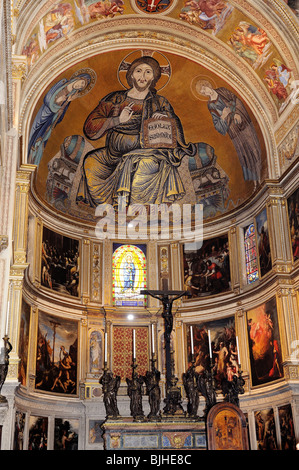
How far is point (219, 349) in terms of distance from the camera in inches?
985

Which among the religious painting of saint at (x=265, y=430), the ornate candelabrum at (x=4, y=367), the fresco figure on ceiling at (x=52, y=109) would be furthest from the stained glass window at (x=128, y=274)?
the ornate candelabrum at (x=4, y=367)

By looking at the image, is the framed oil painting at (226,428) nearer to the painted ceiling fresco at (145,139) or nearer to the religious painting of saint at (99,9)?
the painted ceiling fresco at (145,139)

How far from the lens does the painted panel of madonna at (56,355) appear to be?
75.1 ft

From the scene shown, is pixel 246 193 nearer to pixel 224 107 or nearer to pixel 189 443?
pixel 224 107

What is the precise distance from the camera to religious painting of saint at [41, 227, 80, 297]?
24.5m

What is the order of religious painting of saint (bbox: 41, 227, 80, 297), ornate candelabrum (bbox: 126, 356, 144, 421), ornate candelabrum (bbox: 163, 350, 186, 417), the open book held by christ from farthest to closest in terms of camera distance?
the open book held by christ
religious painting of saint (bbox: 41, 227, 80, 297)
ornate candelabrum (bbox: 163, 350, 186, 417)
ornate candelabrum (bbox: 126, 356, 144, 421)

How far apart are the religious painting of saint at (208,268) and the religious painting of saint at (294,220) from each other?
444cm

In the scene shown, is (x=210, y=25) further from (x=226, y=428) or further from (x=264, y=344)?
(x=226, y=428)

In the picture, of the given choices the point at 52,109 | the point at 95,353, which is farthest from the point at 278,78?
the point at 95,353

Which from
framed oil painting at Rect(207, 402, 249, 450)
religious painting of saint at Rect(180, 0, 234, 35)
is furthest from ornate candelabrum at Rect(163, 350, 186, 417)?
religious painting of saint at Rect(180, 0, 234, 35)

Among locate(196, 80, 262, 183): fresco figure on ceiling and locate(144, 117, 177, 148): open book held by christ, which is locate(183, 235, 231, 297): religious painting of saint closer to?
locate(196, 80, 262, 183): fresco figure on ceiling

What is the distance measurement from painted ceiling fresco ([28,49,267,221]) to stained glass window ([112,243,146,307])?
7.59 ft
